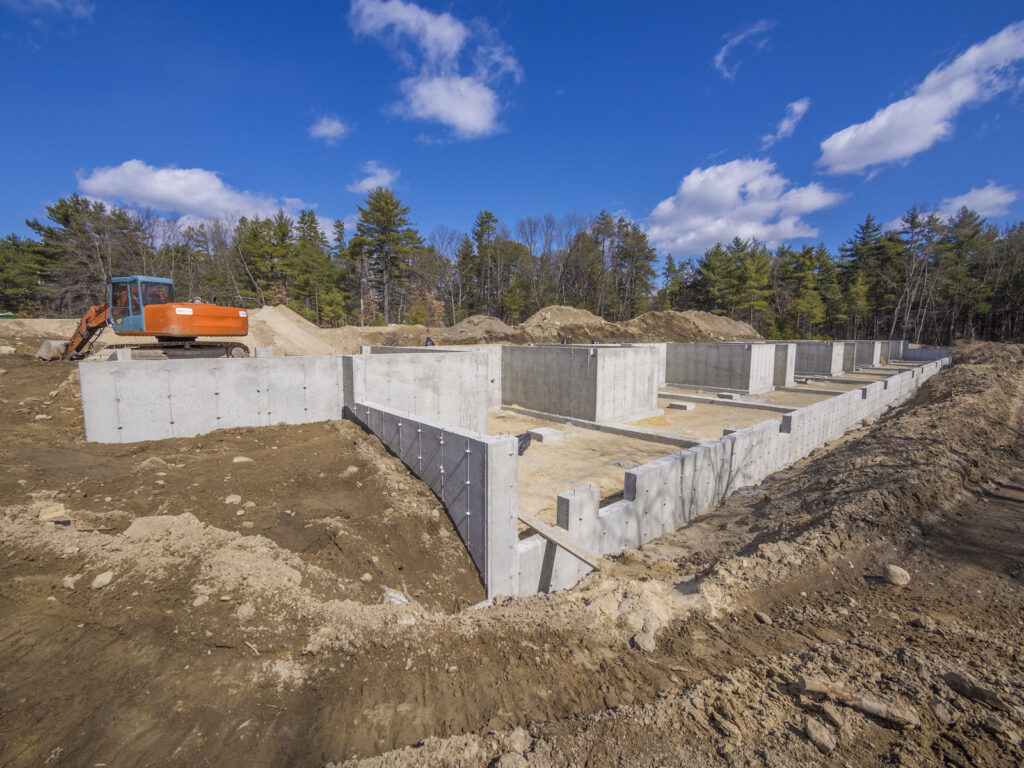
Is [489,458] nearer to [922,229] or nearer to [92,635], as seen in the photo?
[92,635]

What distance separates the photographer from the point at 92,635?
8.60 feet

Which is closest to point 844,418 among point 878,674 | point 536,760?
point 878,674

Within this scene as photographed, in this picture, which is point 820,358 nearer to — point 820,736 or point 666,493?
point 666,493

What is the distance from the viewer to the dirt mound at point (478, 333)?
25.5 metres

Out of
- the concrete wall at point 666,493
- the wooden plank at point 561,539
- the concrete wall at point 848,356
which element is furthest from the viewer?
the concrete wall at point 848,356

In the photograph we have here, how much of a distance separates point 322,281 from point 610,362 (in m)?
28.2

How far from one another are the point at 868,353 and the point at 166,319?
128 ft

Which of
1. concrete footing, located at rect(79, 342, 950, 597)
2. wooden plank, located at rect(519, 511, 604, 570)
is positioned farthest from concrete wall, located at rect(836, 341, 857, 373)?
wooden plank, located at rect(519, 511, 604, 570)

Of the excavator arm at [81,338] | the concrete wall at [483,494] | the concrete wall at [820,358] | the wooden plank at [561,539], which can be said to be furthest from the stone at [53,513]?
Answer: the concrete wall at [820,358]

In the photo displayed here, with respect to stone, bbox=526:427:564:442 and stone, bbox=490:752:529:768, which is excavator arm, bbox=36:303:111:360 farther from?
stone, bbox=490:752:529:768

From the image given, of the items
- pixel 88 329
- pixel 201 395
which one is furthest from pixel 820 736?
pixel 88 329

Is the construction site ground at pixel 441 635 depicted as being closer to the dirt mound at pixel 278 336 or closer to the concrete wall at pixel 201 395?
the concrete wall at pixel 201 395

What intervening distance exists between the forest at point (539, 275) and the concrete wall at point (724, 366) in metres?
20.8

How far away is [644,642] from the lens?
119 inches
